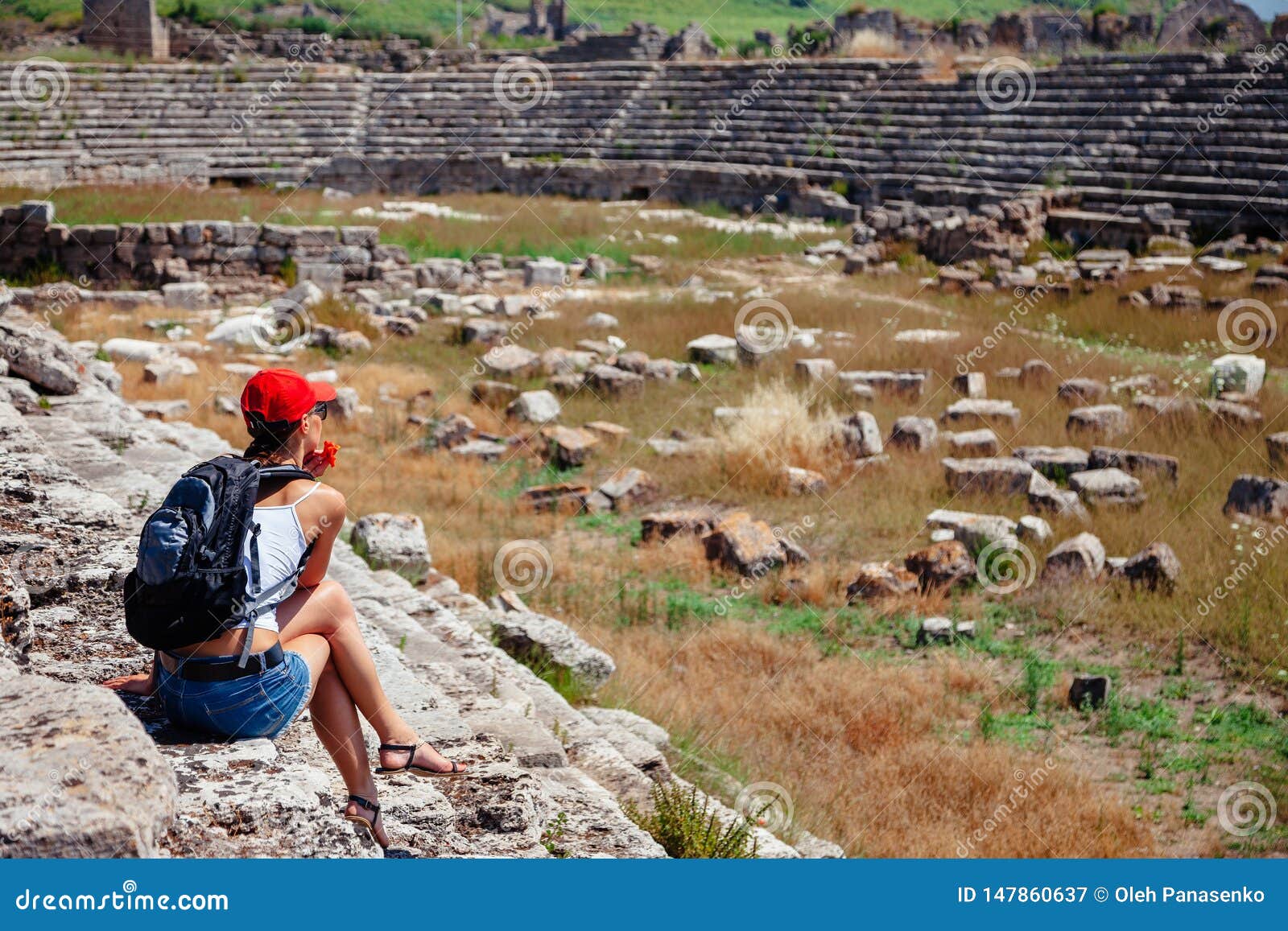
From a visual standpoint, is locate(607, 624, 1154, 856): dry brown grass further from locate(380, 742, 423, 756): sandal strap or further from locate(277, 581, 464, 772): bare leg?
locate(277, 581, 464, 772): bare leg

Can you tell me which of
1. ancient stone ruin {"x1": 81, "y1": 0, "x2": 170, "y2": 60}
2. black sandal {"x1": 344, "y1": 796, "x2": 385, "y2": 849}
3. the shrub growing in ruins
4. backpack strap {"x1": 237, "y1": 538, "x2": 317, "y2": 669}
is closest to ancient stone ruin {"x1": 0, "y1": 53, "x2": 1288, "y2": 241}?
ancient stone ruin {"x1": 81, "y1": 0, "x2": 170, "y2": 60}

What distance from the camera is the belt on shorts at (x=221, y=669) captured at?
10.8ft

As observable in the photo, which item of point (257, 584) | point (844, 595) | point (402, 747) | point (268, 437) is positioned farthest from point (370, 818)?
point (844, 595)

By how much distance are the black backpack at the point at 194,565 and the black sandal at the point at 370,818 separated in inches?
19.7

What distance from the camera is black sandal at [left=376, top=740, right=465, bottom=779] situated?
3.68 m

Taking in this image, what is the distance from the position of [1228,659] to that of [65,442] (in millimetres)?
6658

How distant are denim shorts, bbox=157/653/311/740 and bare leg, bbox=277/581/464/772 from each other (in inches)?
5.9

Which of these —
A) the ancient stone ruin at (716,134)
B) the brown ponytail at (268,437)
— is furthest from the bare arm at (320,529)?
the ancient stone ruin at (716,134)

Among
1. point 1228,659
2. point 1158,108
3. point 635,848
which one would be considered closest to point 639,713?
point 635,848

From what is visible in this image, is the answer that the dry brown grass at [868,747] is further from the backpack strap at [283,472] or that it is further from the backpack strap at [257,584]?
the backpack strap at [283,472]

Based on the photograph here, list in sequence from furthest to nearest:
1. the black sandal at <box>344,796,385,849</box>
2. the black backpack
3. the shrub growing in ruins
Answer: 1. the shrub growing in ruins
2. the black sandal at <box>344,796,385,849</box>
3. the black backpack

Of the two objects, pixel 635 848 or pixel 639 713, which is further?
pixel 639 713

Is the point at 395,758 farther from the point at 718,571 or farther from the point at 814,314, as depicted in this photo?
the point at 814,314

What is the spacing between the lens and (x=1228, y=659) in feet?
21.8
